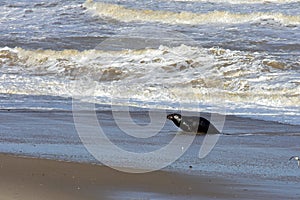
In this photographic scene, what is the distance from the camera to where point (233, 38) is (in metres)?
17.6

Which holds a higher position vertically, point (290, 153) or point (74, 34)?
point (290, 153)

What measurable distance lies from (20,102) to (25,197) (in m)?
5.72

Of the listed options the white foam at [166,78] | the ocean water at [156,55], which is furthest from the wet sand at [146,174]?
the white foam at [166,78]

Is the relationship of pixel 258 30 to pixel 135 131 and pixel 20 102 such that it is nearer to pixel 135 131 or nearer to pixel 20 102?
pixel 20 102

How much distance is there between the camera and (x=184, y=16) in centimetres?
2078

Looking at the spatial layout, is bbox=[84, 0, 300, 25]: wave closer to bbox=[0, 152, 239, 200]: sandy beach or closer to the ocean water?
the ocean water

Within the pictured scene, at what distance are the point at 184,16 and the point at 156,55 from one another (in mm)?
5749

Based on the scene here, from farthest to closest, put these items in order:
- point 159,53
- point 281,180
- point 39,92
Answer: point 159,53
point 39,92
point 281,180

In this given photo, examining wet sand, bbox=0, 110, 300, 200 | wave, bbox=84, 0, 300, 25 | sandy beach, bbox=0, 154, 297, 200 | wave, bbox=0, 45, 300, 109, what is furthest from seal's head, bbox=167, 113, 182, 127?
wave, bbox=84, 0, 300, 25

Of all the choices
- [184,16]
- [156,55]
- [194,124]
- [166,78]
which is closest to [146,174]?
[194,124]

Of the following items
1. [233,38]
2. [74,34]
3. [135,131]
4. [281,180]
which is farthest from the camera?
[74,34]

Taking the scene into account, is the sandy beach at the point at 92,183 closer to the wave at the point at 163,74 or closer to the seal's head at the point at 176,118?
the seal's head at the point at 176,118

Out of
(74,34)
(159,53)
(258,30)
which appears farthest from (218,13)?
(159,53)

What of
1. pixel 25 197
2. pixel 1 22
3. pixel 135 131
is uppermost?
pixel 25 197
